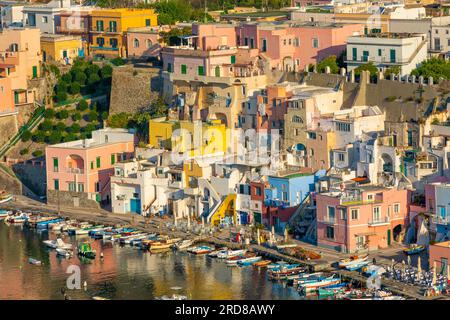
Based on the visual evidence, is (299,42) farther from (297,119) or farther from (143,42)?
(143,42)

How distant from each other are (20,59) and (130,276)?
15.5 meters

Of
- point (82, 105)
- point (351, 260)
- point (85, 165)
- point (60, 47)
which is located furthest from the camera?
point (60, 47)

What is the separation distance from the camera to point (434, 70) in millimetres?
30719

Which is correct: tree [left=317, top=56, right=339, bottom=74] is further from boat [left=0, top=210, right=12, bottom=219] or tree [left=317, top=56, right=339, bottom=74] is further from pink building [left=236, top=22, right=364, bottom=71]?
boat [left=0, top=210, right=12, bottom=219]

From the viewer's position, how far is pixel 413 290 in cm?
2195

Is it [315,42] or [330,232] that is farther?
[315,42]

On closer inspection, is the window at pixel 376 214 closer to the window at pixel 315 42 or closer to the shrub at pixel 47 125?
the window at pixel 315 42

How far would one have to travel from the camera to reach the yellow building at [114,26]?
40.3 metres

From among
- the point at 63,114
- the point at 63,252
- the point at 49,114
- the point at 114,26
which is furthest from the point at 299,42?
the point at 63,252

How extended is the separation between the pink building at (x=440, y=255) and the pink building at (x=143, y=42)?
1687 cm

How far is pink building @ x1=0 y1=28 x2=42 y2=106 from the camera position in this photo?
38.0 m
